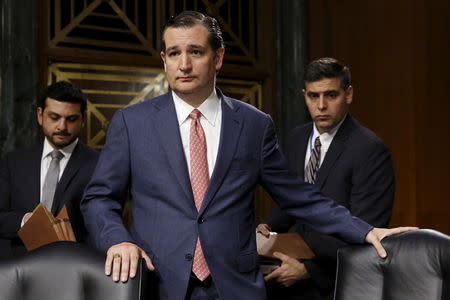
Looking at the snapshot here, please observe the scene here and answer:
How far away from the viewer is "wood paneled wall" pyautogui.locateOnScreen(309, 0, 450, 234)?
4270mm

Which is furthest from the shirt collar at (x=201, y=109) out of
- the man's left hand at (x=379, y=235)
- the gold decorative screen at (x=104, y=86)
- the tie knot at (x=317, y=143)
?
the gold decorative screen at (x=104, y=86)

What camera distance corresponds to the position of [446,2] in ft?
14.1

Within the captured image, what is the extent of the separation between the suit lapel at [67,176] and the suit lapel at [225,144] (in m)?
1.08

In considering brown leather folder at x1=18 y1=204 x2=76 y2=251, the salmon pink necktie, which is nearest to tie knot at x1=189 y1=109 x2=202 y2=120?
the salmon pink necktie

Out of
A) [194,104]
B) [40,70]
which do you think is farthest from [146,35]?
[194,104]

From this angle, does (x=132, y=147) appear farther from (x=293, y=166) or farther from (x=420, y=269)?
(x=293, y=166)

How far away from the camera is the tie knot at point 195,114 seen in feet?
6.40

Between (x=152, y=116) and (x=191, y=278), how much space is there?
465mm

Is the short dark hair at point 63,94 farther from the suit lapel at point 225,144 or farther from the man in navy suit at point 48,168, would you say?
the suit lapel at point 225,144

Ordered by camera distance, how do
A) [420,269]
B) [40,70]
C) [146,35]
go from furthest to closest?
1. [146,35]
2. [40,70]
3. [420,269]

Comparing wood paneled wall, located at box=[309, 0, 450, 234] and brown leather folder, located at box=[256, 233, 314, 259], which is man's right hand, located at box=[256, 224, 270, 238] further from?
wood paneled wall, located at box=[309, 0, 450, 234]

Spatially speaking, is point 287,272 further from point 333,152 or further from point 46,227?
point 46,227

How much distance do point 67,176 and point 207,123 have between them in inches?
42.8

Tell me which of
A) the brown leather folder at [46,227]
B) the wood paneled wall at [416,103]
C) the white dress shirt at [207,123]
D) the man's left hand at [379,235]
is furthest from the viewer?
the wood paneled wall at [416,103]
